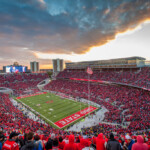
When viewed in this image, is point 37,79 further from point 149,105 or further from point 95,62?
point 149,105

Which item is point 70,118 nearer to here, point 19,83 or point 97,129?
point 97,129

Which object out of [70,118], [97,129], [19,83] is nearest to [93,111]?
[70,118]

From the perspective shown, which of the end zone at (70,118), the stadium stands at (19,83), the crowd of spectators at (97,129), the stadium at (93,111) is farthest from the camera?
the stadium stands at (19,83)

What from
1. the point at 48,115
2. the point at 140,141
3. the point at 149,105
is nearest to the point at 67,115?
the point at 48,115

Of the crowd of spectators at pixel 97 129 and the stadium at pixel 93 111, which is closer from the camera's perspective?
the crowd of spectators at pixel 97 129

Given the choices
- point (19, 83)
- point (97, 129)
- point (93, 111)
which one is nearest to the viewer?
point (97, 129)

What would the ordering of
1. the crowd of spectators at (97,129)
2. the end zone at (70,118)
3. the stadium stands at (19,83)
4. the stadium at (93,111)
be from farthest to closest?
1. the stadium stands at (19,83)
2. the end zone at (70,118)
3. the stadium at (93,111)
4. the crowd of spectators at (97,129)

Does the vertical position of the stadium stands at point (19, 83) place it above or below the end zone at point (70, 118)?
above

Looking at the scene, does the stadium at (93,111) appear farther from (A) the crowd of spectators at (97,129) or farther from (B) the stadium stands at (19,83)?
(B) the stadium stands at (19,83)

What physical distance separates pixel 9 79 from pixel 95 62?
161 ft

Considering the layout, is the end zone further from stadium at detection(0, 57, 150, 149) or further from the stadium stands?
the stadium stands

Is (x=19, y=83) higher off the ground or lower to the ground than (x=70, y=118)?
higher

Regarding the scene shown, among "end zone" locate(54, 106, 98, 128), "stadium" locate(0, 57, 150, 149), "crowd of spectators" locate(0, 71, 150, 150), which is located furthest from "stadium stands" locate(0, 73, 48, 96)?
"end zone" locate(54, 106, 98, 128)

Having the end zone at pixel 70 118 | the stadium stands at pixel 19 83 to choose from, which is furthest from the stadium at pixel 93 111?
the stadium stands at pixel 19 83
